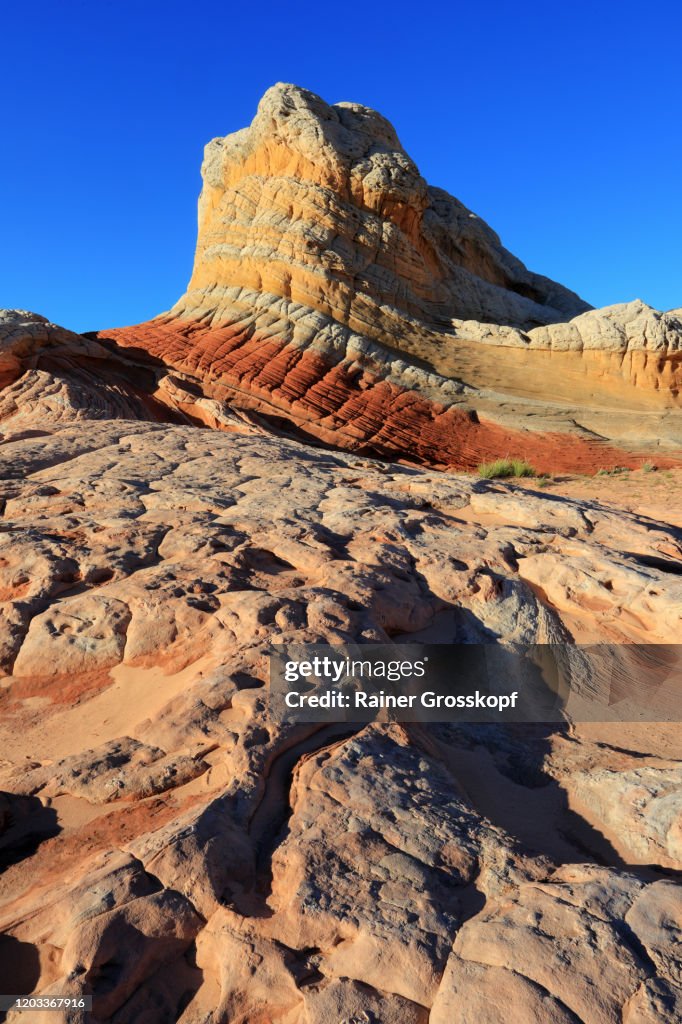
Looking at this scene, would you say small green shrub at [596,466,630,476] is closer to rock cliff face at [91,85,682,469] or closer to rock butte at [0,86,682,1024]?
rock cliff face at [91,85,682,469]

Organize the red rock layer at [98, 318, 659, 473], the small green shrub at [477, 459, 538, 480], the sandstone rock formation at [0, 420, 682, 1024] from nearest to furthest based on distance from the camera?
Result: the sandstone rock formation at [0, 420, 682, 1024]
the small green shrub at [477, 459, 538, 480]
the red rock layer at [98, 318, 659, 473]

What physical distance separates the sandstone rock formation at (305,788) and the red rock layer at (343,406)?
10718mm

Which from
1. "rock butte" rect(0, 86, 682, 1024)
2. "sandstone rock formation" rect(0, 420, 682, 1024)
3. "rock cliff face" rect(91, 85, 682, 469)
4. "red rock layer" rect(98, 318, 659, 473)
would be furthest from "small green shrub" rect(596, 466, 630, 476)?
"sandstone rock formation" rect(0, 420, 682, 1024)

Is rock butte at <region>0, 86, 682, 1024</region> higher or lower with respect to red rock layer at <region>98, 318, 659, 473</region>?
lower

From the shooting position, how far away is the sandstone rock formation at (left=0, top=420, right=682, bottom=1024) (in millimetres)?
2102

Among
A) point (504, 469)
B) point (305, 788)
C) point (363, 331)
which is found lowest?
point (305, 788)

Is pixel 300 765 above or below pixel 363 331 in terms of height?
below

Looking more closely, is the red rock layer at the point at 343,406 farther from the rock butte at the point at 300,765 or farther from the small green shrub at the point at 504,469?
the rock butte at the point at 300,765

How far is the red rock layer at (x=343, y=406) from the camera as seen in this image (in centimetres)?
1638

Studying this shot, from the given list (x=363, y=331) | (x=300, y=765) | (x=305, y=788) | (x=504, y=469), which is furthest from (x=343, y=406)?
(x=305, y=788)

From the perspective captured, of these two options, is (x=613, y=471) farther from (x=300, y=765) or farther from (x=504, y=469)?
(x=300, y=765)

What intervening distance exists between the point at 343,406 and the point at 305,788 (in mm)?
14861

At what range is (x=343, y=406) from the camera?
676 inches

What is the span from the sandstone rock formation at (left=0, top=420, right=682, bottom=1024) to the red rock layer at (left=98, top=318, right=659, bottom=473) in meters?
10.7
